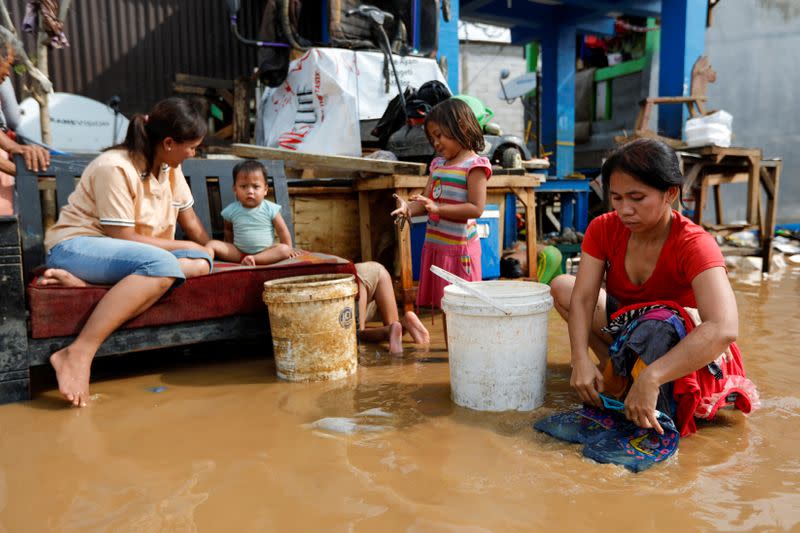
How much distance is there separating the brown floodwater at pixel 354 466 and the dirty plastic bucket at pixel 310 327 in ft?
0.30

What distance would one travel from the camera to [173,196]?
10.6 ft

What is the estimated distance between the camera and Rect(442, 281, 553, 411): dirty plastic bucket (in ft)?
7.39

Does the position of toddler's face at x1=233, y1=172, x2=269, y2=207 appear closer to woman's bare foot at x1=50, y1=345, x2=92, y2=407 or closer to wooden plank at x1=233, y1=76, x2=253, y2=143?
woman's bare foot at x1=50, y1=345, x2=92, y2=407

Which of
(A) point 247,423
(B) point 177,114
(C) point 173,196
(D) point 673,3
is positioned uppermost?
(D) point 673,3

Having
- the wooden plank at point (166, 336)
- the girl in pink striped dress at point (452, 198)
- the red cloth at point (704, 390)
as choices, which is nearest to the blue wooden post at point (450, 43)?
the girl in pink striped dress at point (452, 198)

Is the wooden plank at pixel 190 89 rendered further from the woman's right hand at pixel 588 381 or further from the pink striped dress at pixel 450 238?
the woman's right hand at pixel 588 381

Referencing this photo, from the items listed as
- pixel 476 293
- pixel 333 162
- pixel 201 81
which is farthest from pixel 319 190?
pixel 201 81

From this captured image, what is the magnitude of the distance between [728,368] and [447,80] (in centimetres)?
514

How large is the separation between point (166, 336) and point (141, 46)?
19.4 feet

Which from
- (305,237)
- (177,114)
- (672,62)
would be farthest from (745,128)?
(177,114)

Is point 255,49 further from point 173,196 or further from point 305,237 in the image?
point 173,196

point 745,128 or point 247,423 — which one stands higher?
point 745,128

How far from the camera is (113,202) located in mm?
2717

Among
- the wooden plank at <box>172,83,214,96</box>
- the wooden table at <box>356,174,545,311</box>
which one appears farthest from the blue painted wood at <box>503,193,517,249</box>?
the wooden plank at <box>172,83,214,96</box>
